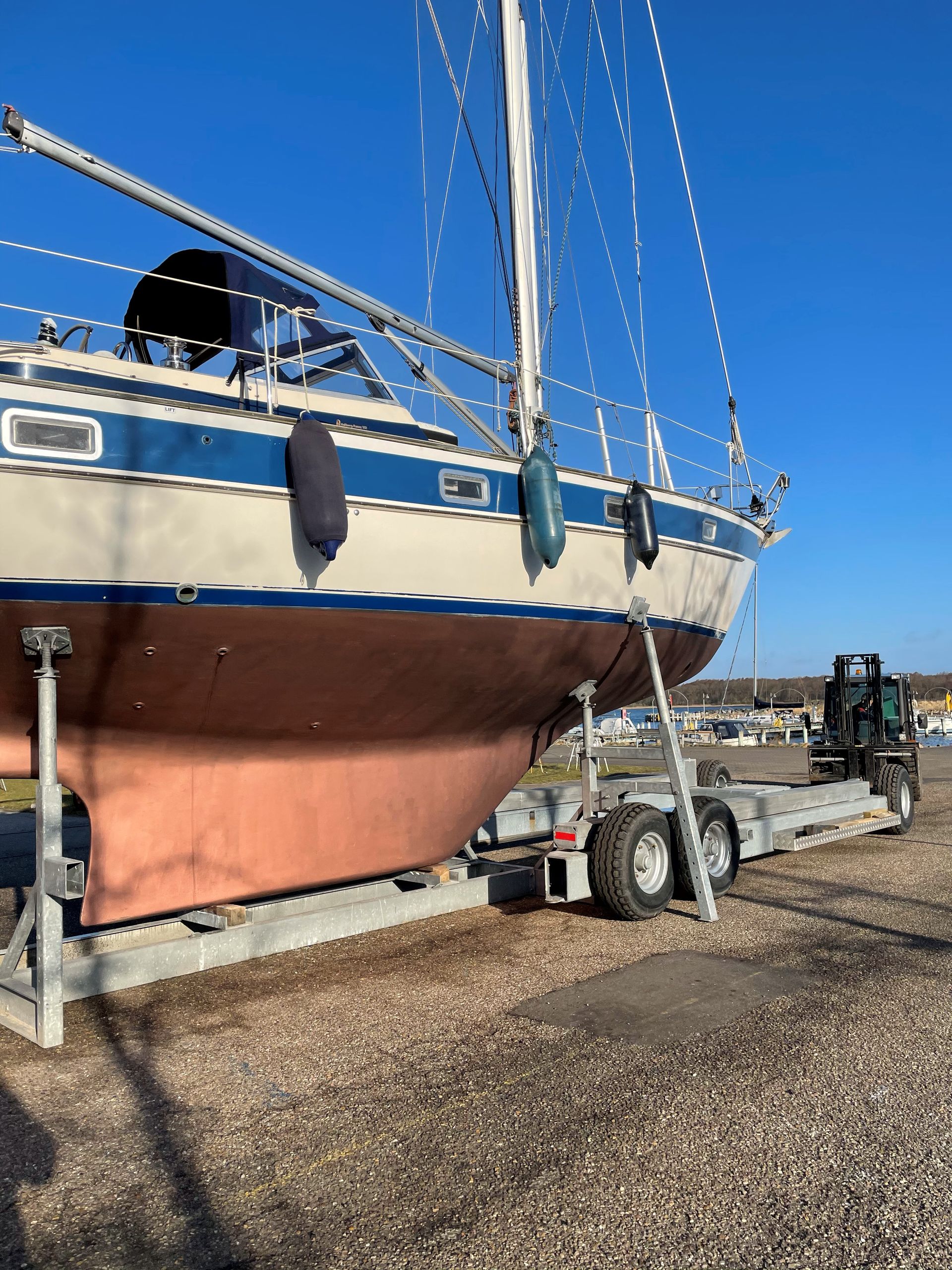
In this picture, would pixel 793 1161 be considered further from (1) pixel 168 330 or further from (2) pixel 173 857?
(1) pixel 168 330

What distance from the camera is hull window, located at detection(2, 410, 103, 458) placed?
4555 mm

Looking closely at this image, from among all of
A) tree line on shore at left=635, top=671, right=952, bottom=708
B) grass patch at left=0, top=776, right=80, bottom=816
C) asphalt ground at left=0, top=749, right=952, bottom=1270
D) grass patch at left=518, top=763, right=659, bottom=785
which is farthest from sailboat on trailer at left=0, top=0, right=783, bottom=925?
tree line on shore at left=635, top=671, right=952, bottom=708

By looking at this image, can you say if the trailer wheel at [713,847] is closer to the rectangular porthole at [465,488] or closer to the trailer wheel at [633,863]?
the trailer wheel at [633,863]

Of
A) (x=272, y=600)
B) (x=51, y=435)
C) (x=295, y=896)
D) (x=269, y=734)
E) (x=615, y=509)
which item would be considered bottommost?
(x=295, y=896)

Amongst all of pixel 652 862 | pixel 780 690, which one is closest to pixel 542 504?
pixel 652 862

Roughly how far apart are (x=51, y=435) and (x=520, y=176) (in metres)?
5.48

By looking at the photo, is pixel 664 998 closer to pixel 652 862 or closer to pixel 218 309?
pixel 652 862

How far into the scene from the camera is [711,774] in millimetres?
10953

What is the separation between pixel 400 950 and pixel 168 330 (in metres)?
4.92

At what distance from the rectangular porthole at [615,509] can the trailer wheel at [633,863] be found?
7.26ft

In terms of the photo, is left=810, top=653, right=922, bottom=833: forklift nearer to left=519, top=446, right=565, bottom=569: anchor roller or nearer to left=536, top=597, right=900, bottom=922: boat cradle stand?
left=536, top=597, right=900, bottom=922: boat cradle stand

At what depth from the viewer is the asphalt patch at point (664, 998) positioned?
4.30 m

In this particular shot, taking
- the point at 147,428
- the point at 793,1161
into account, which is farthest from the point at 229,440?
the point at 793,1161

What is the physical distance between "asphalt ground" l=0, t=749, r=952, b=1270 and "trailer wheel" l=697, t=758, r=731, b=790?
520 centimetres
